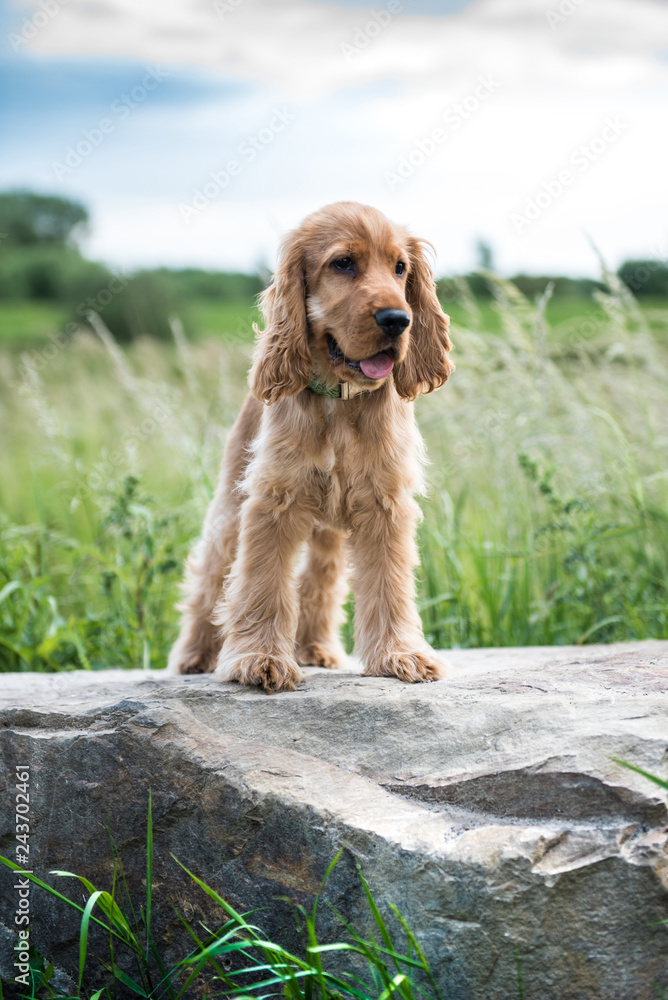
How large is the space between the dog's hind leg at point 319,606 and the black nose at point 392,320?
3.73ft

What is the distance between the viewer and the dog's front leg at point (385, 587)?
11.1 feet

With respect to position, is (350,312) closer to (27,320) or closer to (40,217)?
(27,320)

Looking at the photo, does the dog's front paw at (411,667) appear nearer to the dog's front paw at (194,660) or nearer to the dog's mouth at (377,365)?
the dog's front paw at (194,660)

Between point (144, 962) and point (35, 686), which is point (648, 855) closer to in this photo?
point (144, 962)

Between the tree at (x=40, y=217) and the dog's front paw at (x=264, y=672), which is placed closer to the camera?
the dog's front paw at (x=264, y=672)

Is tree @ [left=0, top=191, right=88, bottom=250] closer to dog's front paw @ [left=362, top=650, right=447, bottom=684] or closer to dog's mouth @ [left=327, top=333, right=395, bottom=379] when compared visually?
dog's mouth @ [left=327, top=333, right=395, bottom=379]

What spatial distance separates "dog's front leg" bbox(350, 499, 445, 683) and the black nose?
0.68 metres

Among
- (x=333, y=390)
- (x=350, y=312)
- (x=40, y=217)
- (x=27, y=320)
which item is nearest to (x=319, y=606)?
(x=333, y=390)

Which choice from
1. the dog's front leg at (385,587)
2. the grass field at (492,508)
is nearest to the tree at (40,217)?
the grass field at (492,508)

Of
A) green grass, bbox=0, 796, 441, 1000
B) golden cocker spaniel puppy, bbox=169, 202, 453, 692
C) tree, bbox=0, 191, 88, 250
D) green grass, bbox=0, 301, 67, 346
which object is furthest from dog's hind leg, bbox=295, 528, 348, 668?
tree, bbox=0, 191, 88, 250

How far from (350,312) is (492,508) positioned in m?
3.07

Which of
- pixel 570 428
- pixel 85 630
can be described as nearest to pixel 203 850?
pixel 85 630

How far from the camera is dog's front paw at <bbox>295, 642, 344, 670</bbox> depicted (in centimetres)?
387

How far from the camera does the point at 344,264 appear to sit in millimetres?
3189
